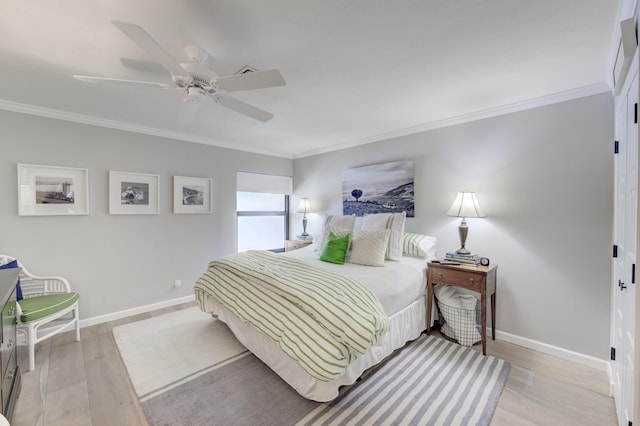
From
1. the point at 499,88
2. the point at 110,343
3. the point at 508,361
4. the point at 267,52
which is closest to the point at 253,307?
the point at 110,343

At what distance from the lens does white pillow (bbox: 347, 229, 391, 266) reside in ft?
9.09

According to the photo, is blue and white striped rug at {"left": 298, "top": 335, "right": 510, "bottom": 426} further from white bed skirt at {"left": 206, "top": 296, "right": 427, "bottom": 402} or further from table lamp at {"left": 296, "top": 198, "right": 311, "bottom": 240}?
table lamp at {"left": 296, "top": 198, "right": 311, "bottom": 240}

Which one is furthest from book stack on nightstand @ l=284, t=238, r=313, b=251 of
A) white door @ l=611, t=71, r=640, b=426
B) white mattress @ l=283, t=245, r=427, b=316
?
white door @ l=611, t=71, r=640, b=426

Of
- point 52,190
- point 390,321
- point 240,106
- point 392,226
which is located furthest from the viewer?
point 392,226

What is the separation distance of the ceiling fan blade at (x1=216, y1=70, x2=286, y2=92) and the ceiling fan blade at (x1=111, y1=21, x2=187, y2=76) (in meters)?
0.26

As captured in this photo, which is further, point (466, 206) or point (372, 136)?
point (372, 136)

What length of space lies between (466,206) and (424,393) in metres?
1.75

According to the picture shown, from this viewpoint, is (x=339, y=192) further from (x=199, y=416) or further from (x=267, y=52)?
(x=199, y=416)

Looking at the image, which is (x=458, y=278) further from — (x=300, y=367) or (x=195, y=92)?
(x=195, y=92)

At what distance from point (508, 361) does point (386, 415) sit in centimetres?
137

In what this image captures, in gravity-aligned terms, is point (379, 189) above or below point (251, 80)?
below

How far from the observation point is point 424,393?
1879mm

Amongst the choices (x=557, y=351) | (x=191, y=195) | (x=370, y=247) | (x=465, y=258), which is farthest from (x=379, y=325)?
(x=191, y=195)

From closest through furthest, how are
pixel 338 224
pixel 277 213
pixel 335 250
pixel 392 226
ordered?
pixel 335 250 → pixel 392 226 → pixel 338 224 → pixel 277 213
